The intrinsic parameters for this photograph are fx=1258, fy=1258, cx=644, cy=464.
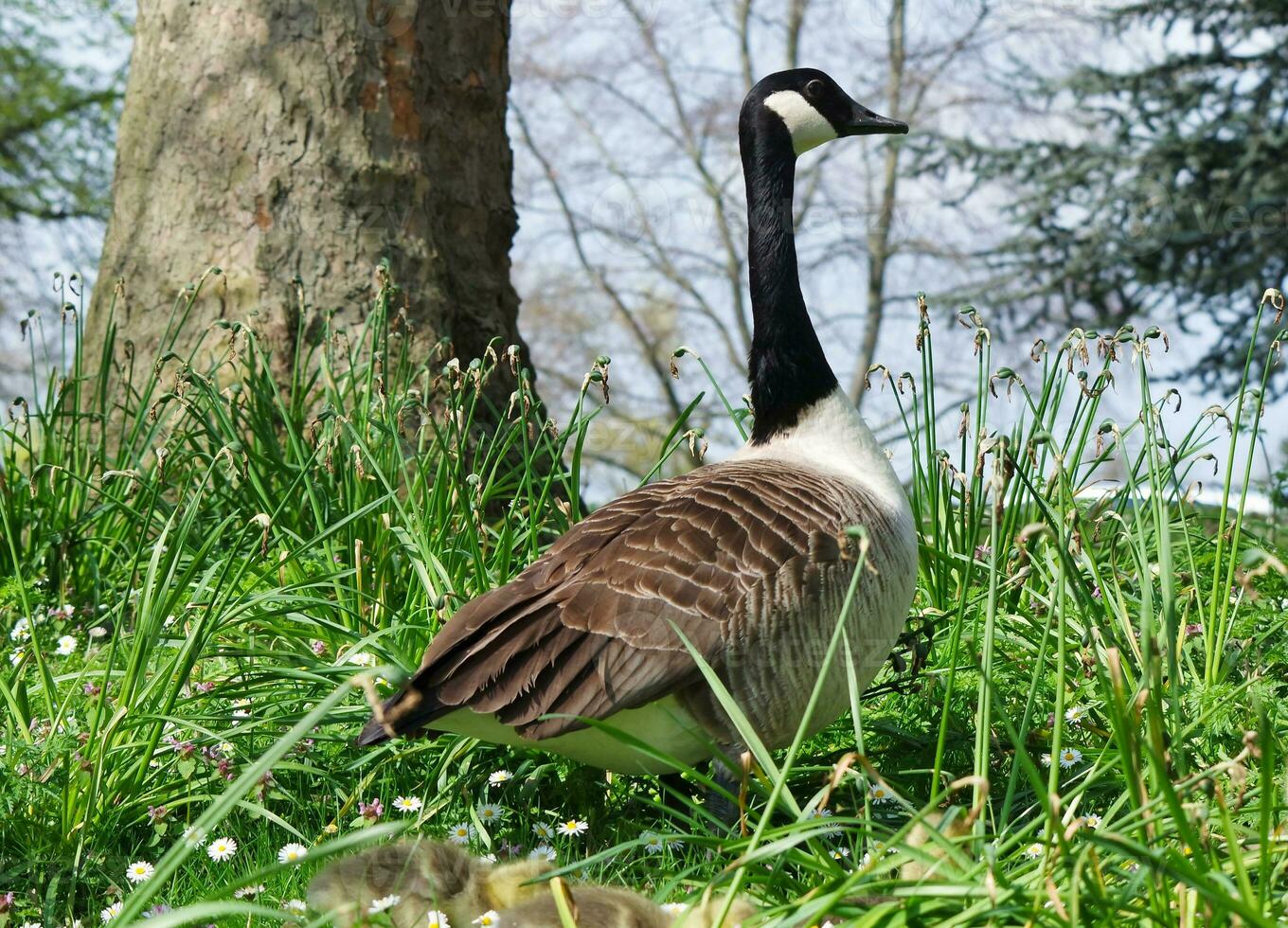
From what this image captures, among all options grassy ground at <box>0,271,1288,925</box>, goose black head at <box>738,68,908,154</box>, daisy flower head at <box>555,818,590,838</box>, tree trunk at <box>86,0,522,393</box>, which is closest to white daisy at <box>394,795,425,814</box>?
grassy ground at <box>0,271,1288,925</box>

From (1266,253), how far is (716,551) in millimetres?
12207

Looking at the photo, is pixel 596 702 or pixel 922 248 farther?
pixel 922 248

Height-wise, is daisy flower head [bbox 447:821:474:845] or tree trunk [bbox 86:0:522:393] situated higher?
tree trunk [bbox 86:0:522:393]

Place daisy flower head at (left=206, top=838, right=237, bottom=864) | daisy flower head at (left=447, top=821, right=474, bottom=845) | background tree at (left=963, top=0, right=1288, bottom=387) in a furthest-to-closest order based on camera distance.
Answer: background tree at (left=963, top=0, right=1288, bottom=387)
daisy flower head at (left=447, top=821, right=474, bottom=845)
daisy flower head at (left=206, top=838, right=237, bottom=864)

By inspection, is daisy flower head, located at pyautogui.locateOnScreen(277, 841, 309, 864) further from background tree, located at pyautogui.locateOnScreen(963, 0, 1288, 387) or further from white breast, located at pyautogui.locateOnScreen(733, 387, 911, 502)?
background tree, located at pyautogui.locateOnScreen(963, 0, 1288, 387)

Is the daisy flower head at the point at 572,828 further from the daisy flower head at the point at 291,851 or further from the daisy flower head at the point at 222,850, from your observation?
the daisy flower head at the point at 222,850

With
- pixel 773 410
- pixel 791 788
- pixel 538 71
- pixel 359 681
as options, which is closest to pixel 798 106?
pixel 773 410

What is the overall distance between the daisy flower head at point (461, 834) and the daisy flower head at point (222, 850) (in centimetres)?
55

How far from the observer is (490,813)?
3.46 meters

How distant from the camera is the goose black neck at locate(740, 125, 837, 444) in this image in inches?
159

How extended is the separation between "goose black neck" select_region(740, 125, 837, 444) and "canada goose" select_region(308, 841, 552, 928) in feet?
6.08

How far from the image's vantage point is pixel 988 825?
10.8ft

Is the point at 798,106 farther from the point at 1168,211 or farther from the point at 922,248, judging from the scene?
the point at 922,248

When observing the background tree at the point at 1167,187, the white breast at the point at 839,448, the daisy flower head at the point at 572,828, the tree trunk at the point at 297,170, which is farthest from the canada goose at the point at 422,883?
the background tree at the point at 1167,187
